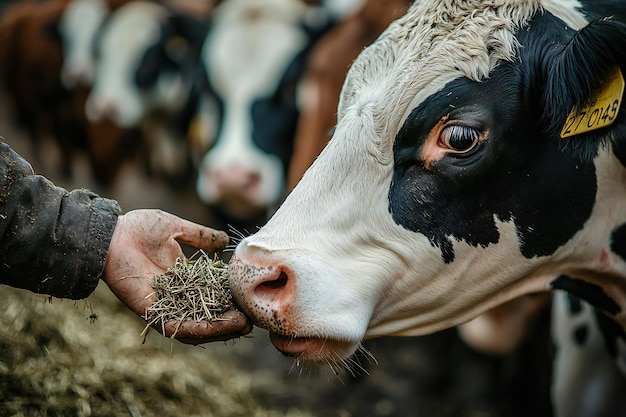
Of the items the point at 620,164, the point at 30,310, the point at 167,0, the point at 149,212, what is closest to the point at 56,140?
the point at 167,0

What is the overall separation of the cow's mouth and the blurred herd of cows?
8.65ft

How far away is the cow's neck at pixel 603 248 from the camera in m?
2.35

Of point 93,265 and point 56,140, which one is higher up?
point 93,265

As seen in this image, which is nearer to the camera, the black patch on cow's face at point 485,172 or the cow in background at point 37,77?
the black patch on cow's face at point 485,172

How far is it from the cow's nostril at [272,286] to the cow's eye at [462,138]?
0.55m

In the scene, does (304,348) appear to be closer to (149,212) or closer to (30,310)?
(149,212)

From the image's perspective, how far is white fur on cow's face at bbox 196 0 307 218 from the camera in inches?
200

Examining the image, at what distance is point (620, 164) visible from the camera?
7.69 feet

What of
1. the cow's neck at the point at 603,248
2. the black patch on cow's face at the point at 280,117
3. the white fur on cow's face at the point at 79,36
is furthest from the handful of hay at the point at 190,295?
the white fur on cow's face at the point at 79,36

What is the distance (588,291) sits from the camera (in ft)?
8.30

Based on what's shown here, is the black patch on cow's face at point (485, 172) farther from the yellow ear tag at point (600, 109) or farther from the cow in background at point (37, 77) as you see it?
the cow in background at point (37, 77)

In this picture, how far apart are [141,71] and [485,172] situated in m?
5.31

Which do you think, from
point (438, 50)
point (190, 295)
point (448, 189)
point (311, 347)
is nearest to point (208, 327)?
point (190, 295)

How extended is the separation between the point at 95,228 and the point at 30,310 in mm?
1297
